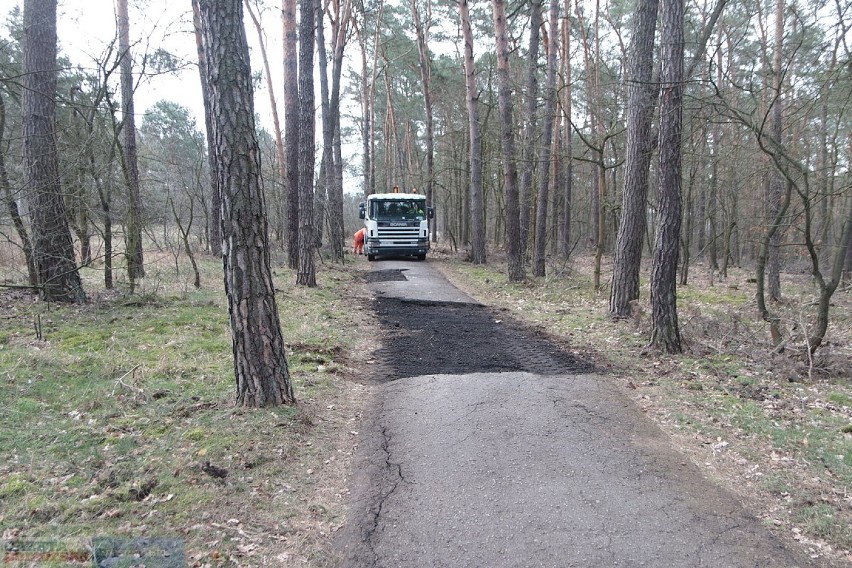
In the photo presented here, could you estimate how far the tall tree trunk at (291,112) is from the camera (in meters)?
13.7

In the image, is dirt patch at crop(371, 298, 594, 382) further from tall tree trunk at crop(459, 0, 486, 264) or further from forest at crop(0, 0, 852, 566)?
tall tree trunk at crop(459, 0, 486, 264)

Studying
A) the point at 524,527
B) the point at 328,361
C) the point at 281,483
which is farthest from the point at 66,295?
the point at 524,527

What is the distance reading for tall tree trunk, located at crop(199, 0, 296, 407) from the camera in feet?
15.4

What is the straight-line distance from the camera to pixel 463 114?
2706 cm

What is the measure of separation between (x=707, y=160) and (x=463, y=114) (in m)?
15.0

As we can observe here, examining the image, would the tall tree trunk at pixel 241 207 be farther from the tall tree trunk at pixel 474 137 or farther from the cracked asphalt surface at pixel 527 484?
the tall tree trunk at pixel 474 137

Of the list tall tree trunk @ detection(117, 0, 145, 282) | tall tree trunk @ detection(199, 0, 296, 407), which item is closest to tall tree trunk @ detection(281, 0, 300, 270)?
tall tree trunk @ detection(117, 0, 145, 282)

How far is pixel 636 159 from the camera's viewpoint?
9.40 metres

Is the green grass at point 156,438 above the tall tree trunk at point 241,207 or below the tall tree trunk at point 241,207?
below

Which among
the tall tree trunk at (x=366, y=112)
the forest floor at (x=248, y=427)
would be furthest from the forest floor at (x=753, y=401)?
the tall tree trunk at (x=366, y=112)

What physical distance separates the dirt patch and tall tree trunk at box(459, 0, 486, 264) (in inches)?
363

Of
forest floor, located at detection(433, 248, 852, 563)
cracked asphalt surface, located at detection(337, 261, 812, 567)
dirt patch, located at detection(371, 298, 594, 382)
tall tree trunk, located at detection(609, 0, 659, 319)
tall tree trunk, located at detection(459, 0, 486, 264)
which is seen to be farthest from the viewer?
tall tree trunk, located at detection(459, 0, 486, 264)

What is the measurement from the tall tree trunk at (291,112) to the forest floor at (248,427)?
7.10 metres

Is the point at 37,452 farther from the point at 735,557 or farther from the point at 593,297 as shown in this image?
the point at 593,297
